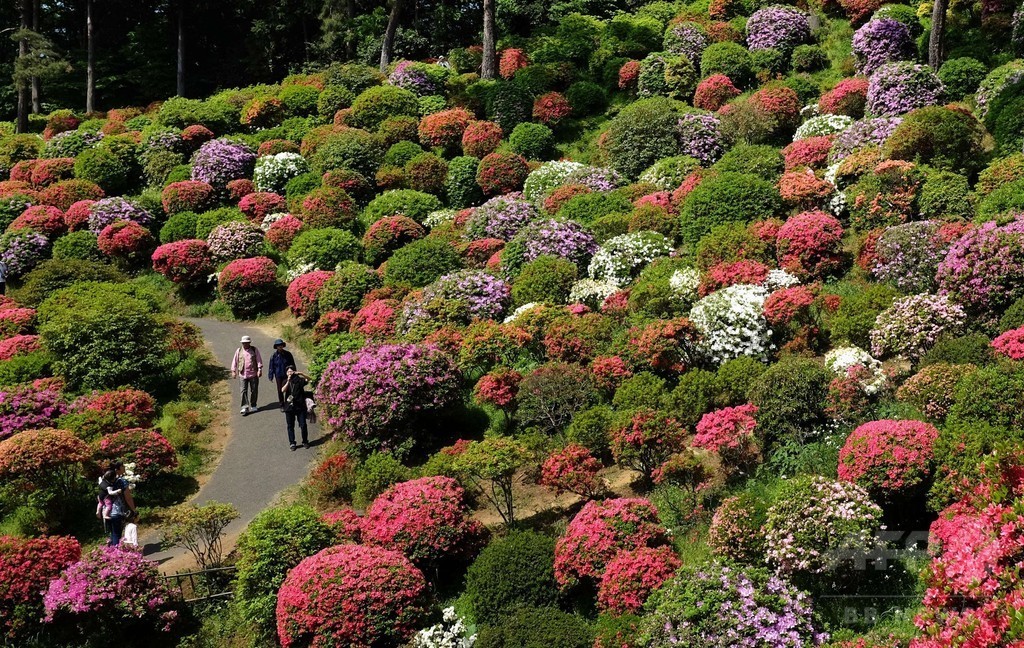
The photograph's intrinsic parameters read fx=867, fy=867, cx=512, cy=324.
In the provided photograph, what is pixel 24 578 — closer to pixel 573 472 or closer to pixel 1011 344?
pixel 573 472

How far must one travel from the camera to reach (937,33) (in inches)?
945

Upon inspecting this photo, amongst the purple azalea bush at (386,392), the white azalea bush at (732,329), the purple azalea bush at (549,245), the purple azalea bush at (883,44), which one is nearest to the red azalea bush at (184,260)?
the purple azalea bush at (549,245)

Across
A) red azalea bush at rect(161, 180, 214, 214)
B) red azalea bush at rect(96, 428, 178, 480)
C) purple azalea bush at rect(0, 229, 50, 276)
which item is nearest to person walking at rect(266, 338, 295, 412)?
red azalea bush at rect(96, 428, 178, 480)

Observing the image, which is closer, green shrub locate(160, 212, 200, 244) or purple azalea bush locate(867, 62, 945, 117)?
purple azalea bush locate(867, 62, 945, 117)

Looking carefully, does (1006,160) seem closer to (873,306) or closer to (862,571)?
(873,306)

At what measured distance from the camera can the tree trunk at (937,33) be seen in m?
23.9

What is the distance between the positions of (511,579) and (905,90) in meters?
17.6

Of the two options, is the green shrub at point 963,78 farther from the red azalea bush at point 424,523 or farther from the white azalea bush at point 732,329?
the red azalea bush at point 424,523

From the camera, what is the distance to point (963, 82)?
23.7 m

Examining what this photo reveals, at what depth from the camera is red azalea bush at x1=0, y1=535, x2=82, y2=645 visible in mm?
11406

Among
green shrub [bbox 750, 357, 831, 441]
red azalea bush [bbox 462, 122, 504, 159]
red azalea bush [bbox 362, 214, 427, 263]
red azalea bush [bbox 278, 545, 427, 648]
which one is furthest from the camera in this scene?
red azalea bush [bbox 462, 122, 504, 159]

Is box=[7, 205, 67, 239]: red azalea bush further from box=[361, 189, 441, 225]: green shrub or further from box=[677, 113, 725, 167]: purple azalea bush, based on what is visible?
box=[677, 113, 725, 167]: purple azalea bush

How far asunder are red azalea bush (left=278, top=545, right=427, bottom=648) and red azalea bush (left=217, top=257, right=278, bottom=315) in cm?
1368

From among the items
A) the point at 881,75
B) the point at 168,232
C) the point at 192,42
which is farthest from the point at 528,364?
the point at 192,42
